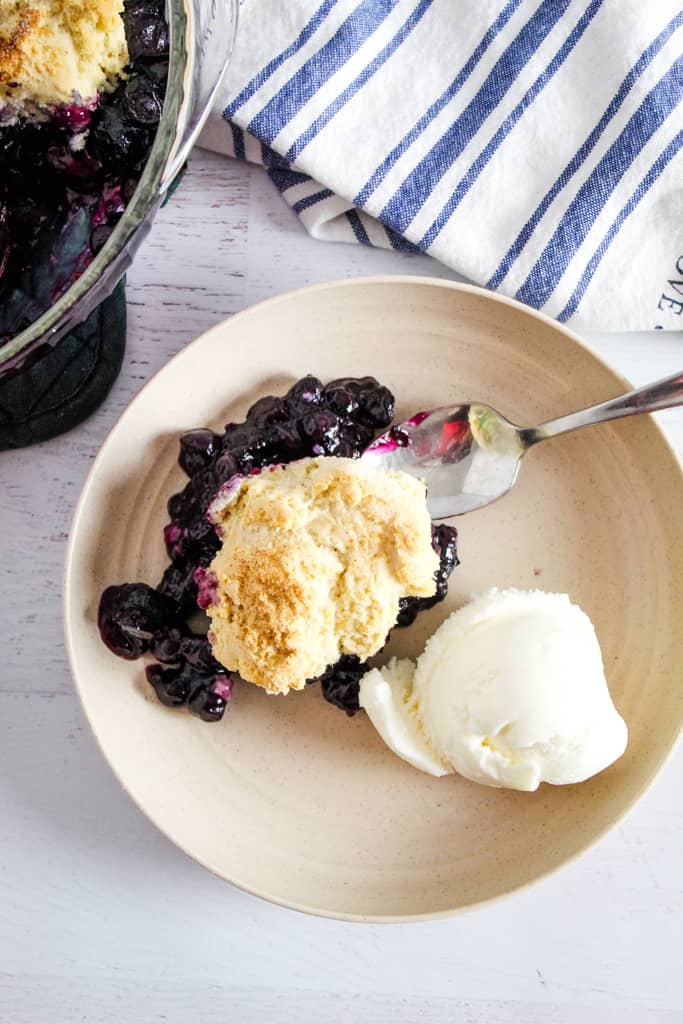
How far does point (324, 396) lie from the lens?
1.55 m

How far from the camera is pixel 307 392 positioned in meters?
1.53

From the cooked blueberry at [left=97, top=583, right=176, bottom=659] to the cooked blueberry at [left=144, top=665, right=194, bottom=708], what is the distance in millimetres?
43

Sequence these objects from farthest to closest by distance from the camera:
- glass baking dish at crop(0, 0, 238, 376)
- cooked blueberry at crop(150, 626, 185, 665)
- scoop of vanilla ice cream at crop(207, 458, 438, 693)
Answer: cooked blueberry at crop(150, 626, 185, 665)
scoop of vanilla ice cream at crop(207, 458, 438, 693)
glass baking dish at crop(0, 0, 238, 376)

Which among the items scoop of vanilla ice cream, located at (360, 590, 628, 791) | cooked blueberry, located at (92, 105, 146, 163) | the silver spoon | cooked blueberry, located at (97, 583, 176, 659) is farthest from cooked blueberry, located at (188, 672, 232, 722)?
cooked blueberry, located at (92, 105, 146, 163)

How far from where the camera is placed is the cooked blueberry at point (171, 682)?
1516 millimetres

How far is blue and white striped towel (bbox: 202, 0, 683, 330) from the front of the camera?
1663 mm

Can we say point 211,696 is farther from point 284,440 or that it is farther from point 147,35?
point 147,35

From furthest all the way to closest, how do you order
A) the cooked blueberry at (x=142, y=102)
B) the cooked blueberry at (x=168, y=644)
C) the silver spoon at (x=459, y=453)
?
the silver spoon at (x=459, y=453) < the cooked blueberry at (x=168, y=644) < the cooked blueberry at (x=142, y=102)

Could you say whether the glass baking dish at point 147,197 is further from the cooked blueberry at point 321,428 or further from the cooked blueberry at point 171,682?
the cooked blueberry at point 171,682

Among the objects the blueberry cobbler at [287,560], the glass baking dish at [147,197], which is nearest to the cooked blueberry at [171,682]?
the blueberry cobbler at [287,560]

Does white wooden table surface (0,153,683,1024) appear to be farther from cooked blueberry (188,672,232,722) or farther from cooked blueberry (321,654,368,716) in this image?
cooked blueberry (321,654,368,716)

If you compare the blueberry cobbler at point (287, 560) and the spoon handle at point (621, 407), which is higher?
the spoon handle at point (621, 407)

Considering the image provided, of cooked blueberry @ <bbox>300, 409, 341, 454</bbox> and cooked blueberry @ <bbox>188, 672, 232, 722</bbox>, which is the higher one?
cooked blueberry @ <bbox>300, 409, 341, 454</bbox>

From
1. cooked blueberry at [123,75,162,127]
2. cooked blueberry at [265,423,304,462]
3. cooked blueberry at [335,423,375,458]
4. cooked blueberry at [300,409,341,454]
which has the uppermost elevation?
cooked blueberry at [123,75,162,127]
